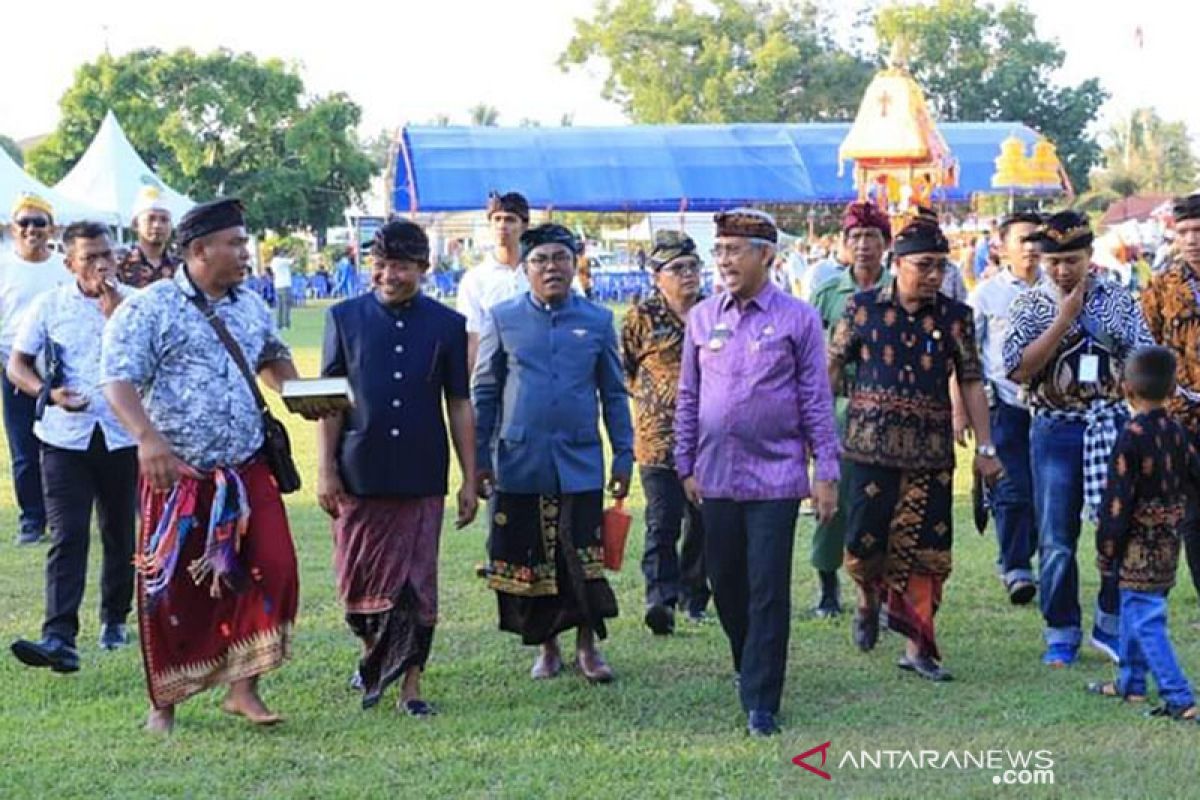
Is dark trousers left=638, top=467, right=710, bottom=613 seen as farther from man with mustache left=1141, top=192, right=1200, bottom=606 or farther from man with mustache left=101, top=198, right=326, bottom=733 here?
man with mustache left=1141, top=192, right=1200, bottom=606

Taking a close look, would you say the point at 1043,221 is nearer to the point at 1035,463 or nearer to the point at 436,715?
the point at 1035,463

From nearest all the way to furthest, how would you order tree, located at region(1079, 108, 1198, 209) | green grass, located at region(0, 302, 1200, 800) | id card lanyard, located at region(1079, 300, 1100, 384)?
1. green grass, located at region(0, 302, 1200, 800)
2. id card lanyard, located at region(1079, 300, 1100, 384)
3. tree, located at region(1079, 108, 1198, 209)

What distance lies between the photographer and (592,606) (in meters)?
6.41

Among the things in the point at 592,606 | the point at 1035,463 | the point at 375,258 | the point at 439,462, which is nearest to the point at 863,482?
the point at 1035,463

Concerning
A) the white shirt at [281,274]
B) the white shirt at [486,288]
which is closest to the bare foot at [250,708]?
the white shirt at [486,288]

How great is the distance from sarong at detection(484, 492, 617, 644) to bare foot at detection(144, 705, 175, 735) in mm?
1391

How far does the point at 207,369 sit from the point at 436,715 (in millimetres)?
1530

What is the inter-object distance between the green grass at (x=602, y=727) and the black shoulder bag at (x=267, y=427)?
900 mm

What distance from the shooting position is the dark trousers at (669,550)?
725 centimetres

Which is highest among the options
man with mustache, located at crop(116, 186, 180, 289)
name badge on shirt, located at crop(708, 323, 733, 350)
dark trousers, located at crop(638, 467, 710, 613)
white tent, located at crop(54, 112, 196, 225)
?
white tent, located at crop(54, 112, 196, 225)

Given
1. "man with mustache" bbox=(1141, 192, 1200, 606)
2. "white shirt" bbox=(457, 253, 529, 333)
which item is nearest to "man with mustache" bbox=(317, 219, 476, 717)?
"white shirt" bbox=(457, 253, 529, 333)

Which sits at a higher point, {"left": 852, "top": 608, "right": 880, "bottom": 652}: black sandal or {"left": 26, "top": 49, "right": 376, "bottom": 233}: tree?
{"left": 26, "top": 49, "right": 376, "bottom": 233}: tree

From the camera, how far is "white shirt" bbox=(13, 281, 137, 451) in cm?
683

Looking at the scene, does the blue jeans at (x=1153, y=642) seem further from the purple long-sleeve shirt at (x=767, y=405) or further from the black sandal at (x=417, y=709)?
the black sandal at (x=417, y=709)
